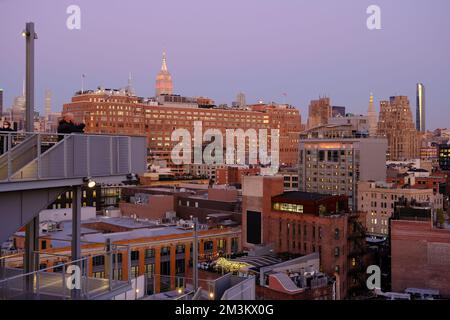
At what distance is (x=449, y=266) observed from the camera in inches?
1035

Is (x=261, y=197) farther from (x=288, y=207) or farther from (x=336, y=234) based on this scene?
(x=336, y=234)

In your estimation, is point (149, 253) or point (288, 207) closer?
point (149, 253)

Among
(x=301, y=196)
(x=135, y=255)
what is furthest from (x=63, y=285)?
(x=301, y=196)

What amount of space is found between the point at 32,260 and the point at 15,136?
149 cm

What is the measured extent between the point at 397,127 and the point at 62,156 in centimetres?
11865

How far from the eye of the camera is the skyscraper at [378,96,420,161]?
115188 mm

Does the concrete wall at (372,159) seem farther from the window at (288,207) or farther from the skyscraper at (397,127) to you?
the skyscraper at (397,127)

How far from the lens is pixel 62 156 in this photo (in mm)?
5840

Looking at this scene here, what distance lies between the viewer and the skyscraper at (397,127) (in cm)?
11519

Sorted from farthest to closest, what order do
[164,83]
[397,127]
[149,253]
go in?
[164,83], [397,127], [149,253]

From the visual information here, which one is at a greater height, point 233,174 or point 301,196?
point 233,174

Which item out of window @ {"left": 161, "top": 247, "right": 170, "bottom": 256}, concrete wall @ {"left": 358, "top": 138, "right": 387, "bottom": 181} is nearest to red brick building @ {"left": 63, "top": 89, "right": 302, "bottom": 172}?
concrete wall @ {"left": 358, "top": 138, "right": 387, "bottom": 181}
